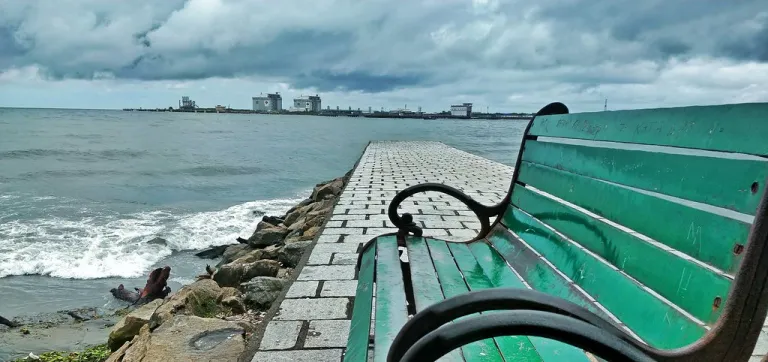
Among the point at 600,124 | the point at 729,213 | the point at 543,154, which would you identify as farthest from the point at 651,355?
the point at 543,154

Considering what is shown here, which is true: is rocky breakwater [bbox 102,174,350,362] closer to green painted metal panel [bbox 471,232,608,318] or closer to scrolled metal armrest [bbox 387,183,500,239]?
scrolled metal armrest [bbox 387,183,500,239]

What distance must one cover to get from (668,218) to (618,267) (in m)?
0.32

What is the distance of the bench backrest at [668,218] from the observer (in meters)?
1.17

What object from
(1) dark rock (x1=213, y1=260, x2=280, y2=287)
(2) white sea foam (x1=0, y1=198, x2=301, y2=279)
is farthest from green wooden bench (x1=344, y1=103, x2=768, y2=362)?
(2) white sea foam (x1=0, y1=198, x2=301, y2=279)

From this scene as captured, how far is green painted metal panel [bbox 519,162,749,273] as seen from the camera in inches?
48.2

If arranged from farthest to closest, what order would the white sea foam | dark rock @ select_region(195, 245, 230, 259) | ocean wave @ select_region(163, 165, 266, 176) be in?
ocean wave @ select_region(163, 165, 266, 176) → dark rock @ select_region(195, 245, 230, 259) → the white sea foam

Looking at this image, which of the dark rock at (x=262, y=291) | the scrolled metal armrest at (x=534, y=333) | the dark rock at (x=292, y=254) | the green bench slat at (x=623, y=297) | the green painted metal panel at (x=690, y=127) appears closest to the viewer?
the scrolled metal armrest at (x=534, y=333)

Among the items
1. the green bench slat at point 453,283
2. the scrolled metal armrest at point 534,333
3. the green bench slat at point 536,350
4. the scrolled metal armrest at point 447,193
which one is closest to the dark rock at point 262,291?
the scrolled metal armrest at point 447,193

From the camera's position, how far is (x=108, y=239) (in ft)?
34.6

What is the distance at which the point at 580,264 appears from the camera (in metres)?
1.98

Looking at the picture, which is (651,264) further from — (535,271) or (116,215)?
(116,215)

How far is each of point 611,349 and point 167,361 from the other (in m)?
2.30

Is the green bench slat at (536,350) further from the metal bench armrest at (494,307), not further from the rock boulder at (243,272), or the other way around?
the rock boulder at (243,272)

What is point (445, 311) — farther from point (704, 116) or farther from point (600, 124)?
point (600, 124)
